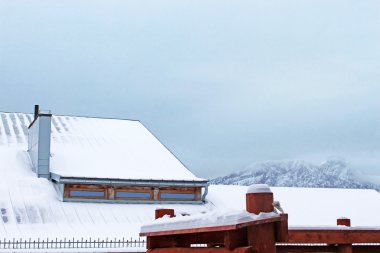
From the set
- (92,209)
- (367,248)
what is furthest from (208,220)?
(92,209)

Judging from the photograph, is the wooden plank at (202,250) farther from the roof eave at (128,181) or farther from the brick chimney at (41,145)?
the brick chimney at (41,145)

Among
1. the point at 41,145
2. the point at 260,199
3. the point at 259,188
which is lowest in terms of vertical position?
the point at 260,199

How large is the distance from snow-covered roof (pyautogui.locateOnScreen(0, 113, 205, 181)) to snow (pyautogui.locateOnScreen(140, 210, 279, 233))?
18552mm

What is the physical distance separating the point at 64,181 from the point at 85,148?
547cm

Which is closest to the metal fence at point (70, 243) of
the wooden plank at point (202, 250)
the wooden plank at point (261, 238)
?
the wooden plank at point (202, 250)

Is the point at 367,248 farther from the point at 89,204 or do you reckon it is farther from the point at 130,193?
the point at 130,193

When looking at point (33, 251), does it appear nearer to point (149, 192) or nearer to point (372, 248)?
point (149, 192)

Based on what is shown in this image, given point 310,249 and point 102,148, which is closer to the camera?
point 310,249

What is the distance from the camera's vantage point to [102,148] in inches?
1240

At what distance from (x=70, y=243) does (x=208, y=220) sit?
14.6 meters

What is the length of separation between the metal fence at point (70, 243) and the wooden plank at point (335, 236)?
1210cm

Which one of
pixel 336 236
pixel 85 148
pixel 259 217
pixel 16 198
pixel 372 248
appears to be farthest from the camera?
pixel 85 148

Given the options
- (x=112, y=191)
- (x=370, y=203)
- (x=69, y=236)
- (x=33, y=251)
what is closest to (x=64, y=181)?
(x=112, y=191)

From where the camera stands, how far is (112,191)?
1040 inches
